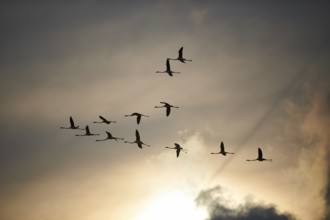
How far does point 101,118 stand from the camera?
9006cm

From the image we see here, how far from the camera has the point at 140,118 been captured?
289 ft

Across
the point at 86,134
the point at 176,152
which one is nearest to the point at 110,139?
the point at 86,134

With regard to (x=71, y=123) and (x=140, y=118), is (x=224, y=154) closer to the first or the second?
(x=140, y=118)

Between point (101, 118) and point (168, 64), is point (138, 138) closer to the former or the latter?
point (101, 118)

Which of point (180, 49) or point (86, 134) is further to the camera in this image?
point (86, 134)

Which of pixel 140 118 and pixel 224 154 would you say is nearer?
pixel 140 118

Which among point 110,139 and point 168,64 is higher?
point 168,64

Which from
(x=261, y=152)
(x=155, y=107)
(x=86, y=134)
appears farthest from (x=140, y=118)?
(x=261, y=152)

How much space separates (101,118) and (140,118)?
20.8 feet

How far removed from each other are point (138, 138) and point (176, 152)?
29.1 feet

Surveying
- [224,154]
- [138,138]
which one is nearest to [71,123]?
[138,138]

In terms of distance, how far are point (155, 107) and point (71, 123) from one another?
14036 millimetres

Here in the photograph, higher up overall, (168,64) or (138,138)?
(168,64)

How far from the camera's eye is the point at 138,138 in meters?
91.7
